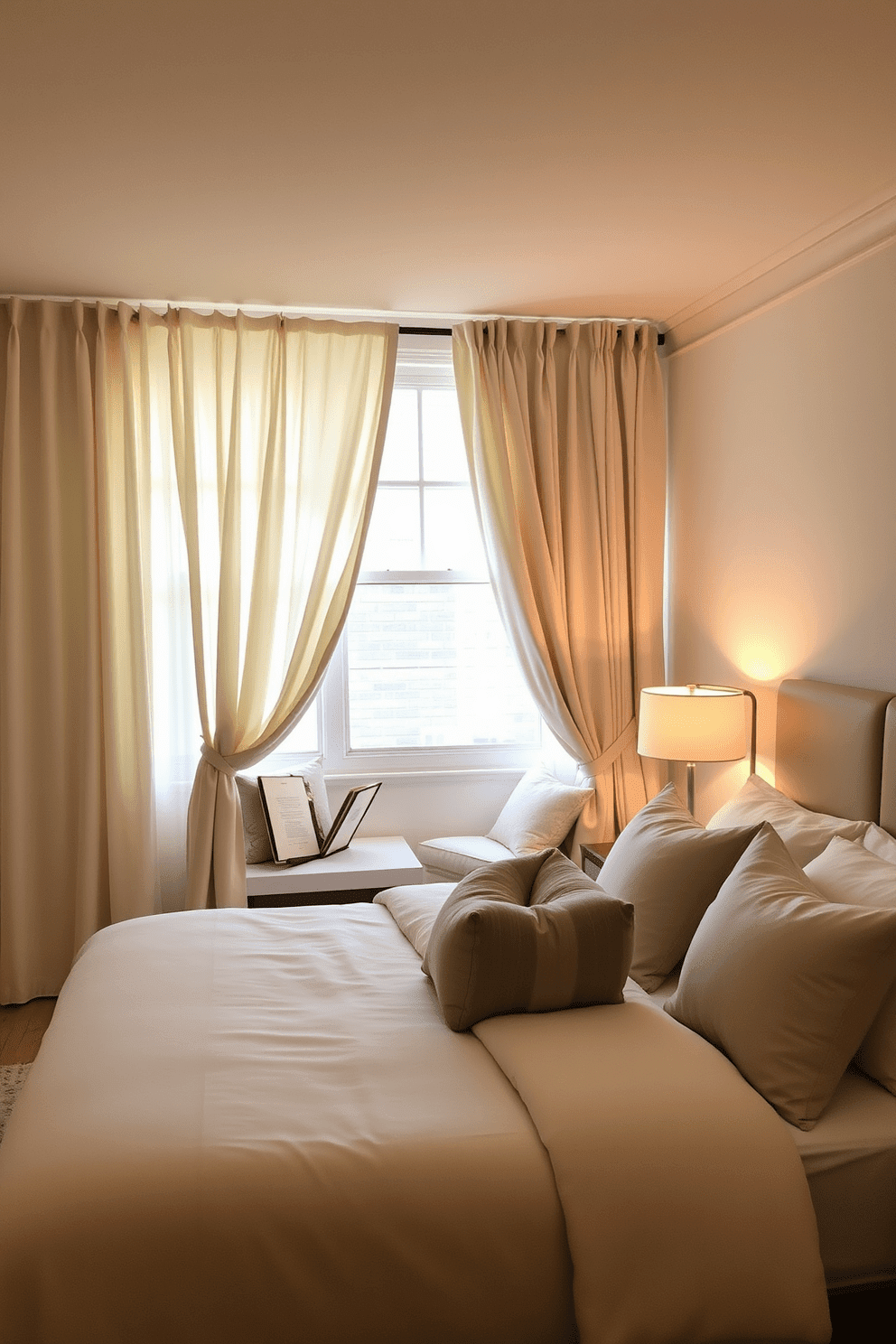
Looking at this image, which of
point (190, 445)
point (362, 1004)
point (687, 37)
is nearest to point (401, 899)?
point (362, 1004)

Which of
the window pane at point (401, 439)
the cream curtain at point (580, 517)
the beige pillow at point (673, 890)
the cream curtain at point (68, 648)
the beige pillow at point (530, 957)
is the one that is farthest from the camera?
the window pane at point (401, 439)

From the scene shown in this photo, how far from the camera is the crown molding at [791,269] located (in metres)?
3.04

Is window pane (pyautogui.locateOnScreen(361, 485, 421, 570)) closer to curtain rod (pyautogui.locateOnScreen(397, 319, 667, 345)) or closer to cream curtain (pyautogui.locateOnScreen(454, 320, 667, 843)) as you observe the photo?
cream curtain (pyautogui.locateOnScreen(454, 320, 667, 843))

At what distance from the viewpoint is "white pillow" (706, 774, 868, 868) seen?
2773 mm

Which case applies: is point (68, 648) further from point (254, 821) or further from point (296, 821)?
point (296, 821)

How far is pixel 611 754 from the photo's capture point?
4406 mm

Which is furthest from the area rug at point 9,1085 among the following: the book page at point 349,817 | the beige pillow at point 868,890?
the beige pillow at point 868,890

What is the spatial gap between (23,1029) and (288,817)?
120 centimetres

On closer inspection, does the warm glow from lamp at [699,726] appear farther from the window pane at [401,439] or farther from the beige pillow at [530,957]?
the window pane at [401,439]

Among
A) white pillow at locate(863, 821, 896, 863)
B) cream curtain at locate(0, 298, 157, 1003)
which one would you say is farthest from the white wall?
cream curtain at locate(0, 298, 157, 1003)

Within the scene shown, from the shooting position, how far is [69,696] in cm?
402

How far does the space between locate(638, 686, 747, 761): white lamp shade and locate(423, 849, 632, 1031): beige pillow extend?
129 cm

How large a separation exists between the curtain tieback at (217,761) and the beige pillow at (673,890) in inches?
76.1

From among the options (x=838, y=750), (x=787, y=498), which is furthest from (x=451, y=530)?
(x=838, y=750)
